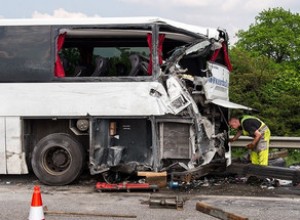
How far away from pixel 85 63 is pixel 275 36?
37.1 metres

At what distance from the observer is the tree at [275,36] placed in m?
42.3

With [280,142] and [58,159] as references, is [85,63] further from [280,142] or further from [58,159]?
[280,142]

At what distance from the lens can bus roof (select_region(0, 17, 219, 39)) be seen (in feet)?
25.6

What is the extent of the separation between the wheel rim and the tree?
1360 inches

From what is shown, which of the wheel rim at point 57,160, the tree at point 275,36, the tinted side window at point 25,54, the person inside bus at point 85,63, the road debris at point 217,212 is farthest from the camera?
the tree at point 275,36

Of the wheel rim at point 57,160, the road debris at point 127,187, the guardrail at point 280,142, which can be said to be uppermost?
the guardrail at point 280,142

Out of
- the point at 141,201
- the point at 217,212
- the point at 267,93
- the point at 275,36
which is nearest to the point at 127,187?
the point at 141,201

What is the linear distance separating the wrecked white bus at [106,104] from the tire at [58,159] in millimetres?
16

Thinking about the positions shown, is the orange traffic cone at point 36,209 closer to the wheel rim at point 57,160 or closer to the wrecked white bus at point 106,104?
the wrecked white bus at point 106,104

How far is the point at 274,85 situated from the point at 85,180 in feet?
40.6

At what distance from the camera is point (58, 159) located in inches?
321

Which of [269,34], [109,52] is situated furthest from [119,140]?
[269,34]

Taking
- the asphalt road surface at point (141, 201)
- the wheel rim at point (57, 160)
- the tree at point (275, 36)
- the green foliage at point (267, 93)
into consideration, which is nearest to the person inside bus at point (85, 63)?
the wheel rim at point (57, 160)

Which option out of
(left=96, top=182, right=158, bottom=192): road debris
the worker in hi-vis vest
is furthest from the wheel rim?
the worker in hi-vis vest
